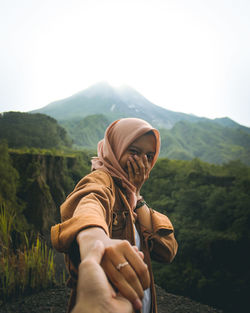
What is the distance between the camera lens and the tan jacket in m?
0.73

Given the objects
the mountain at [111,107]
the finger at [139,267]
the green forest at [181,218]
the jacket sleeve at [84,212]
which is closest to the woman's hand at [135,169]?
the jacket sleeve at [84,212]

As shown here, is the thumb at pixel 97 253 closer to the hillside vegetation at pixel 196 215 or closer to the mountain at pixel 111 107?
the hillside vegetation at pixel 196 215

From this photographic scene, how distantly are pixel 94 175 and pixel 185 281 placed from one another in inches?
350

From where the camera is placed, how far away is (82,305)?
0.44 metres

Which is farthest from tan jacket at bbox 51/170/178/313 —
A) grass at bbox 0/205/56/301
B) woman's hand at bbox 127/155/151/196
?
grass at bbox 0/205/56/301

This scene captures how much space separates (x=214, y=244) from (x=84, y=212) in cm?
920

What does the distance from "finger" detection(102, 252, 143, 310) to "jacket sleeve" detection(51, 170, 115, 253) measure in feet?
0.51

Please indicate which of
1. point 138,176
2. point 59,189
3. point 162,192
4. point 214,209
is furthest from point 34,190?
point 138,176

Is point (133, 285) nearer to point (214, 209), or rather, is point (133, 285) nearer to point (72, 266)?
point (72, 266)

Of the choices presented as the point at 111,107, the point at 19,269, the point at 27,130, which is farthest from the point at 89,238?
the point at 111,107

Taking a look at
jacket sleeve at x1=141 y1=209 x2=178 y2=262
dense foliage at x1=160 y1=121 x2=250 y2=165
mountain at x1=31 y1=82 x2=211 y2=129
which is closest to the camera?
jacket sleeve at x1=141 y1=209 x2=178 y2=262

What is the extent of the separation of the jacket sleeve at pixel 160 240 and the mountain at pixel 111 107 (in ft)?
210

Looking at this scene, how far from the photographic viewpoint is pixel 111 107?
80.9 metres

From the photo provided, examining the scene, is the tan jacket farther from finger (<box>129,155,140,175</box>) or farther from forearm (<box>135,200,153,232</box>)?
finger (<box>129,155,140,175</box>)
